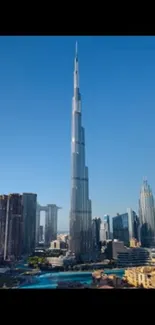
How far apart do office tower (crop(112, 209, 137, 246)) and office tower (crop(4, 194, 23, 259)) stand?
6596 millimetres

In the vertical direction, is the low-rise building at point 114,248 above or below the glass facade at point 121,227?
below

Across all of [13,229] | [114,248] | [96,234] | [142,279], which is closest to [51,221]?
[96,234]

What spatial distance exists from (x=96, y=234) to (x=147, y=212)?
11.1 ft

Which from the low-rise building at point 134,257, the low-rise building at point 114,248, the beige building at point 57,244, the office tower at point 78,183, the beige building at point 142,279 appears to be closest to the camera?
the beige building at point 142,279

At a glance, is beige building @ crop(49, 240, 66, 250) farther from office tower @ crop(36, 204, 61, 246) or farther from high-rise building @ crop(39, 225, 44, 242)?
high-rise building @ crop(39, 225, 44, 242)

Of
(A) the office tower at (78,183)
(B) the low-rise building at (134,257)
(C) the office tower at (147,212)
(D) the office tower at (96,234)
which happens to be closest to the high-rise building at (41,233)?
(A) the office tower at (78,183)

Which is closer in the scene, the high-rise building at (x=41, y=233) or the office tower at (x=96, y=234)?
the high-rise building at (x=41, y=233)

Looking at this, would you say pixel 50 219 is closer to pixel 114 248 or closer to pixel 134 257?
pixel 114 248

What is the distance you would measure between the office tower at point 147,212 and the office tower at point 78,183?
344cm

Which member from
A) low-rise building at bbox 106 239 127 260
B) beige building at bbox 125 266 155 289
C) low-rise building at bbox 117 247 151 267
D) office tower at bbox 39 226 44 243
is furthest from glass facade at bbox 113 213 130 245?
beige building at bbox 125 266 155 289

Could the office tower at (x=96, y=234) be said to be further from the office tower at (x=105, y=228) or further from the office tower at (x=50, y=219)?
the office tower at (x=50, y=219)

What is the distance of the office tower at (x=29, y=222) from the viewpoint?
39.9 feet
